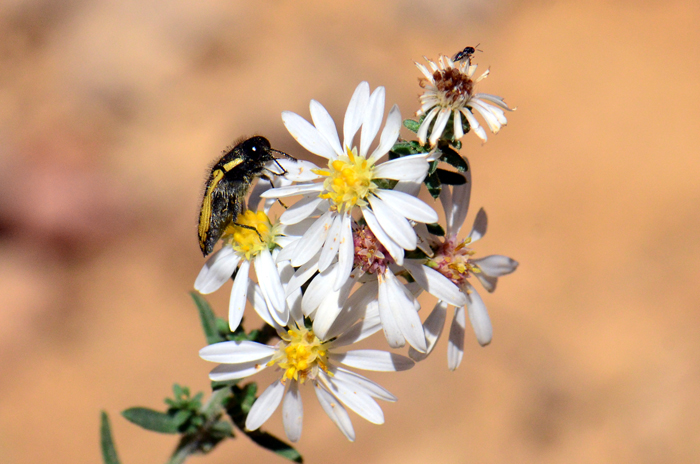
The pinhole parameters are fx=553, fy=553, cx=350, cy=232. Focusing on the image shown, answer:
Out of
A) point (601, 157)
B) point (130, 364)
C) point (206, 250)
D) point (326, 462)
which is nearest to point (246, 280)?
point (206, 250)

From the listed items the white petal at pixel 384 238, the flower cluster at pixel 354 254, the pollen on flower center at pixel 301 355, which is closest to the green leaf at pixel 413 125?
the flower cluster at pixel 354 254

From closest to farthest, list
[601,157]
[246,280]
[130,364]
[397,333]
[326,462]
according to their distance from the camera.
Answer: [397,333] < [246,280] < [326,462] < [130,364] < [601,157]

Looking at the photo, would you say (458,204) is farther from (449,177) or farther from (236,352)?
(236,352)

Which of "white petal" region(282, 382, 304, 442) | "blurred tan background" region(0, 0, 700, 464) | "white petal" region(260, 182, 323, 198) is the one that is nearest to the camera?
"white petal" region(260, 182, 323, 198)

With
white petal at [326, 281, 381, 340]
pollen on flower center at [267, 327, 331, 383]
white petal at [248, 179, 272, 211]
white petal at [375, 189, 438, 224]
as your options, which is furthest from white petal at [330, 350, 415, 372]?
white petal at [248, 179, 272, 211]

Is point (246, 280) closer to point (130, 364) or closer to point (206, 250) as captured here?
point (206, 250)

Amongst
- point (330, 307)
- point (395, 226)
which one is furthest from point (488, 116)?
point (330, 307)

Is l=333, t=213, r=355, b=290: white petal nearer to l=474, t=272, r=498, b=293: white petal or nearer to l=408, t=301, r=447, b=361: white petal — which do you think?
l=408, t=301, r=447, b=361: white petal
